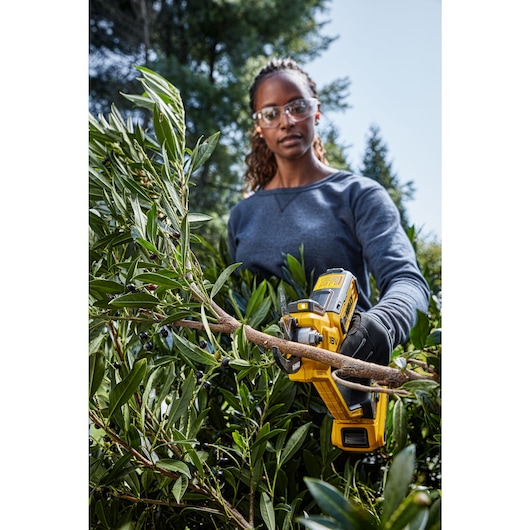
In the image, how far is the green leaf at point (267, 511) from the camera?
49cm

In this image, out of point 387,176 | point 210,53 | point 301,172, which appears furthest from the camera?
point 210,53

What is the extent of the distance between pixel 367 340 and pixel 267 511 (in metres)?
0.18

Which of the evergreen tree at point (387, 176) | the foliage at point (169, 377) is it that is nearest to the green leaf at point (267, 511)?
the foliage at point (169, 377)

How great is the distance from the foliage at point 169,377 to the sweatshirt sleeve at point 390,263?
0.04m

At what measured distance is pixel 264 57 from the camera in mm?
4258

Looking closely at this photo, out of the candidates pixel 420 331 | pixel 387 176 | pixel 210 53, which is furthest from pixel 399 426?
pixel 210 53

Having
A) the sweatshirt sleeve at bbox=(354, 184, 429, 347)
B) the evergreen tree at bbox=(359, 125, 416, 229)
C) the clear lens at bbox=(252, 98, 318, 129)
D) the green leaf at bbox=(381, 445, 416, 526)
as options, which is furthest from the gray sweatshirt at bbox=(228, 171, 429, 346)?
the evergreen tree at bbox=(359, 125, 416, 229)

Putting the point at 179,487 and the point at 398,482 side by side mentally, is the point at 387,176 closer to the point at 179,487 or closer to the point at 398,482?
the point at 179,487

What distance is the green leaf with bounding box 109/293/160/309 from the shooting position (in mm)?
451

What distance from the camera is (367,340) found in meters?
0.51

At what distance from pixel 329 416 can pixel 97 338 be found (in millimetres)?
273

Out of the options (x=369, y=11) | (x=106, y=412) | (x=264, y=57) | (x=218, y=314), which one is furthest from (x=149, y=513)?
(x=264, y=57)

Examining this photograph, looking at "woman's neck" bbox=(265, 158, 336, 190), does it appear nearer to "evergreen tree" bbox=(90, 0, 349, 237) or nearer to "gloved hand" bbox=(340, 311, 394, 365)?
"gloved hand" bbox=(340, 311, 394, 365)
